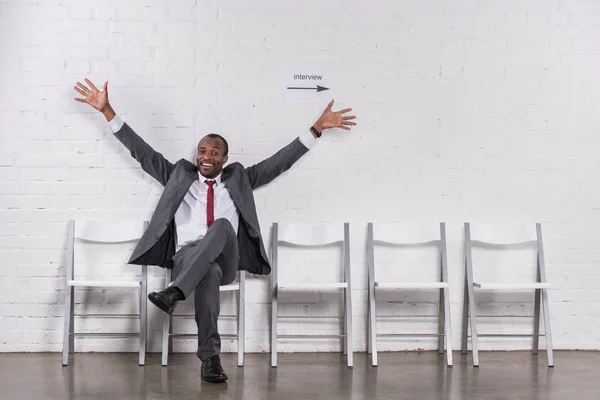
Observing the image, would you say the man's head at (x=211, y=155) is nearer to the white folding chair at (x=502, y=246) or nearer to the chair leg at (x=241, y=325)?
the chair leg at (x=241, y=325)

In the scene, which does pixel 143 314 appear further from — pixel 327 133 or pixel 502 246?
pixel 502 246

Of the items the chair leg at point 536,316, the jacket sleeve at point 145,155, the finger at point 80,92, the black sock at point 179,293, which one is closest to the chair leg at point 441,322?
the chair leg at point 536,316

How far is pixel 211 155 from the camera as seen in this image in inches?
183

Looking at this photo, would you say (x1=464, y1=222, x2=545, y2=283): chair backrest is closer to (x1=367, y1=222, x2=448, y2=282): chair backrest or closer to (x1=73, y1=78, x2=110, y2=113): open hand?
(x1=367, y1=222, x2=448, y2=282): chair backrest

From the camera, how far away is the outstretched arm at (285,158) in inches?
190

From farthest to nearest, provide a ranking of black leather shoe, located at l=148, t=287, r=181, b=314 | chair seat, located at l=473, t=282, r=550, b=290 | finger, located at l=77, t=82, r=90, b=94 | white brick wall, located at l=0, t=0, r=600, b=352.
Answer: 1. white brick wall, located at l=0, t=0, r=600, b=352
2. finger, located at l=77, t=82, r=90, b=94
3. chair seat, located at l=473, t=282, r=550, b=290
4. black leather shoe, located at l=148, t=287, r=181, b=314

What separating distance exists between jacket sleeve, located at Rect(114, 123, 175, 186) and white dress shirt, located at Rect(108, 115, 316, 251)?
63mm

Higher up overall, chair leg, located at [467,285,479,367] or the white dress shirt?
the white dress shirt

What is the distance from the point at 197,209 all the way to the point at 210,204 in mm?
95

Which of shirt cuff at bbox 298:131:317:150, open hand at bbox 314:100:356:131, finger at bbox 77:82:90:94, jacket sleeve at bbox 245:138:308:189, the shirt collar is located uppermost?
finger at bbox 77:82:90:94

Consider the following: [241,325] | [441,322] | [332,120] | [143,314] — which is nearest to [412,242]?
[441,322]

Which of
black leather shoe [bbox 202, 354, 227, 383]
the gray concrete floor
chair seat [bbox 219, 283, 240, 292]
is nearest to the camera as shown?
the gray concrete floor

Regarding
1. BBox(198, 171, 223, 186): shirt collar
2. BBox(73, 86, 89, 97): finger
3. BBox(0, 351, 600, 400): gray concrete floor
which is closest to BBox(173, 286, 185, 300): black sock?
BBox(0, 351, 600, 400): gray concrete floor

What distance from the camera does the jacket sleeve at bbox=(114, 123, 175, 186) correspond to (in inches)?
186
